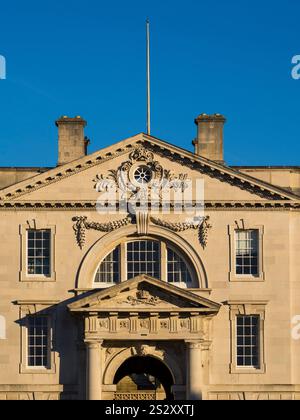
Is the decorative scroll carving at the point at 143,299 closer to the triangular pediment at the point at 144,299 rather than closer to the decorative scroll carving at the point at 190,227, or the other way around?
the triangular pediment at the point at 144,299

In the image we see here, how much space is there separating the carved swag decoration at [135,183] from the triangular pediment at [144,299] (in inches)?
153

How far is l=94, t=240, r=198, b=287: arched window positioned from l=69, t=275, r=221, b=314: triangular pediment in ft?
5.26

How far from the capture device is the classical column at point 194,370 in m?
58.2

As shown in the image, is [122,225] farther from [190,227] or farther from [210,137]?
[210,137]

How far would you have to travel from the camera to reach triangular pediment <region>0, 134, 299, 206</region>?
60125 millimetres

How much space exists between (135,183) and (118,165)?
0.99 metres

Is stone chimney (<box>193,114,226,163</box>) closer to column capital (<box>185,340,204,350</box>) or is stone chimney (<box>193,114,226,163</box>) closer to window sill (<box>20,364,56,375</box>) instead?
column capital (<box>185,340,204,350</box>)

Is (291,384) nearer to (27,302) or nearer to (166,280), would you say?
(166,280)

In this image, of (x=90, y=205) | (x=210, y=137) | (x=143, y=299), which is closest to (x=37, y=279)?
(x=90, y=205)

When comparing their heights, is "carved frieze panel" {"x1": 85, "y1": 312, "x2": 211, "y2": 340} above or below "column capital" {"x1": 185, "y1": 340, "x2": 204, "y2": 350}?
above

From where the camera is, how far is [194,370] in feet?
191

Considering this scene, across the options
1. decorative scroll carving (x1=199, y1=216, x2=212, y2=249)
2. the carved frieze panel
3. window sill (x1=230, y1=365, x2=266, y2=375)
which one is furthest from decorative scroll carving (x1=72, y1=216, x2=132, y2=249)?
window sill (x1=230, y1=365, x2=266, y2=375)

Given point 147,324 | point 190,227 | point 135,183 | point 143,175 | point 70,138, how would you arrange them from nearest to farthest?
point 147,324, point 190,227, point 135,183, point 143,175, point 70,138

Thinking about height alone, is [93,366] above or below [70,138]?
below
